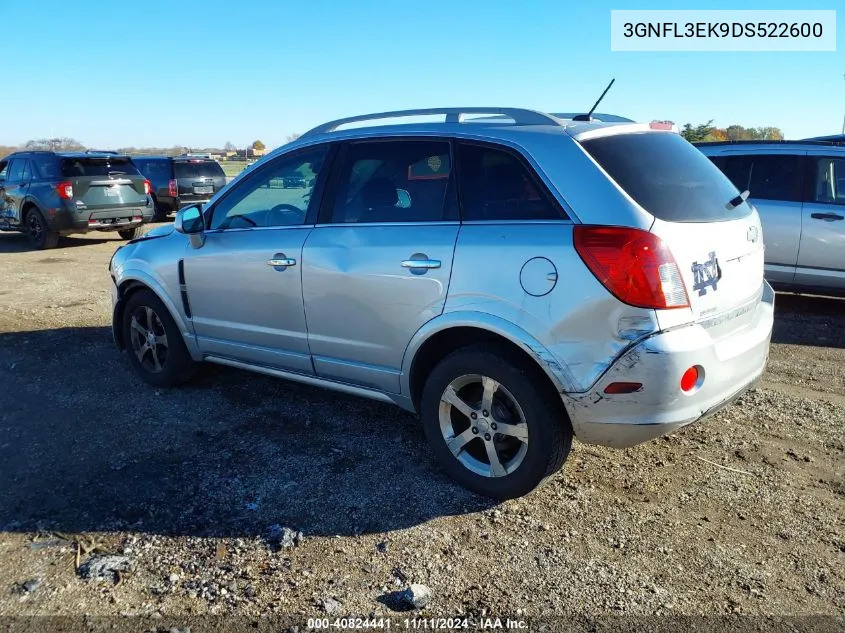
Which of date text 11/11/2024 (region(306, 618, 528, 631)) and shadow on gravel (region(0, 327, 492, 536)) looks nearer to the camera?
date text 11/11/2024 (region(306, 618, 528, 631))

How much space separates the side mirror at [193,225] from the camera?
4.66 m

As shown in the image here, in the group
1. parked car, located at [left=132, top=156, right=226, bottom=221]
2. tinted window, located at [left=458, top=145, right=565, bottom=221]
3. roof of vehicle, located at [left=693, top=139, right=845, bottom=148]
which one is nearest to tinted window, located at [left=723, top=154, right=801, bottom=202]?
roof of vehicle, located at [left=693, top=139, right=845, bottom=148]

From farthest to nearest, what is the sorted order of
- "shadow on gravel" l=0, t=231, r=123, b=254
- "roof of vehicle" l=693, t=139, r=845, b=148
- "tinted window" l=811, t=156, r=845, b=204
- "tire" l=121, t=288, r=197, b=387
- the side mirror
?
"shadow on gravel" l=0, t=231, r=123, b=254, "roof of vehicle" l=693, t=139, r=845, b=148, "tinted window" l=811, t=156, r=845, b=204, "tire" l=121, t=288, r=197, b=387, the side mirror

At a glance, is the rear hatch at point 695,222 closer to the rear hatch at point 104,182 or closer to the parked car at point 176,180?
the rear hatch at point 104,182

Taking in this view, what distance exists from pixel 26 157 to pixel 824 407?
14082 millimetres

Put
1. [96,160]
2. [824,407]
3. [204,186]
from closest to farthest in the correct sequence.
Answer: [824,407] → [96,160] → [204,186]

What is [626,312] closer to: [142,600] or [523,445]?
[523,445]

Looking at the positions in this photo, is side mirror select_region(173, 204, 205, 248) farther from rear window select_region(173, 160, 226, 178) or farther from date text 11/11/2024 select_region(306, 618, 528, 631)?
rear window select_region(173, 160, 226, 178)

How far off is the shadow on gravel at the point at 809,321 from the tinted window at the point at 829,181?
1213mm

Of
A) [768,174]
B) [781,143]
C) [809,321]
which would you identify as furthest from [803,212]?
[809,321]

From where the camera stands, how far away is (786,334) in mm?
6523

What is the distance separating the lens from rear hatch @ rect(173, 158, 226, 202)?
54.2 feet

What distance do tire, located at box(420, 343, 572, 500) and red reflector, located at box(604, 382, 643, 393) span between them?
1.02 ft

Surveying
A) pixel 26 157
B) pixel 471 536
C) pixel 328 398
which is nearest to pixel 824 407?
pixel 471 536
